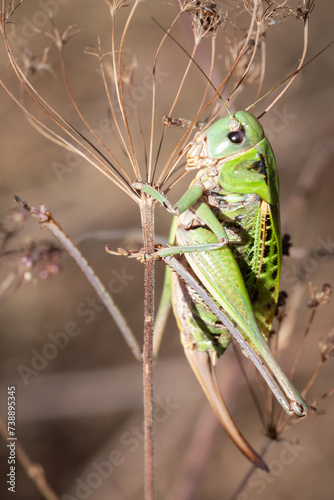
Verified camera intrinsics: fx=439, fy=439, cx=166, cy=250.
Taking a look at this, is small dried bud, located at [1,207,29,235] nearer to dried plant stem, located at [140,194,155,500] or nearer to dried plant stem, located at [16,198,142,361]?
dried plant stem, located at [16,198,142,361]

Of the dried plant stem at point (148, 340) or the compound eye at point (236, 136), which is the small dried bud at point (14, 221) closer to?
the dried plant stem at point (148, 340)

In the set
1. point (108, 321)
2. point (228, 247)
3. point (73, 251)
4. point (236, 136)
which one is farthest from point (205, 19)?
point (108, 321)

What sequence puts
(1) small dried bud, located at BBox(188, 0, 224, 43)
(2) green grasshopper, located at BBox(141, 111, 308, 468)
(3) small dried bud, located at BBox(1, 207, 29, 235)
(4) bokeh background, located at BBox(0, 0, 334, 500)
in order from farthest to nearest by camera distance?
(4) bokeh background, located at BBox(0, 0, 334, 500)
(3) small dried bud, located at BBox(1, 207, 29, 235)
(2) green grasshopper, located at BBox(141, 111, 308, 468)
(1) small dried bud, located at BBox(188, 0, 224, 43)

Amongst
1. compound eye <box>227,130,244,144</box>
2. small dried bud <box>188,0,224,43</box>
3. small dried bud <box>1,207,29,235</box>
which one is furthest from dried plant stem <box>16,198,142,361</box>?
small dried bud <box>188,0,224,43</box>

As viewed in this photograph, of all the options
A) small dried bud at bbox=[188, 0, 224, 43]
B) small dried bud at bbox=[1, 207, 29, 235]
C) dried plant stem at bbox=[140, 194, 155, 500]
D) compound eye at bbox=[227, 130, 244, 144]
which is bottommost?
dried plant stem at bbox=[140, 194, 155, 500]

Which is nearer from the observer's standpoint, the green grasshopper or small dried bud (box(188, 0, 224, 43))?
small dried bud (box(188, 0, 224, 43))

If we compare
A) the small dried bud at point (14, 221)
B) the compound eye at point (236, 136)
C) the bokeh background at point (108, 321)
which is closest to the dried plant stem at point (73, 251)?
the small dried bud at point (14, 221)

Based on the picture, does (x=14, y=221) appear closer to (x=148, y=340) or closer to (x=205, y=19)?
(x=148, y=340)

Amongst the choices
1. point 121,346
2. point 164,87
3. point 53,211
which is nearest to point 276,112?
point 164,87
